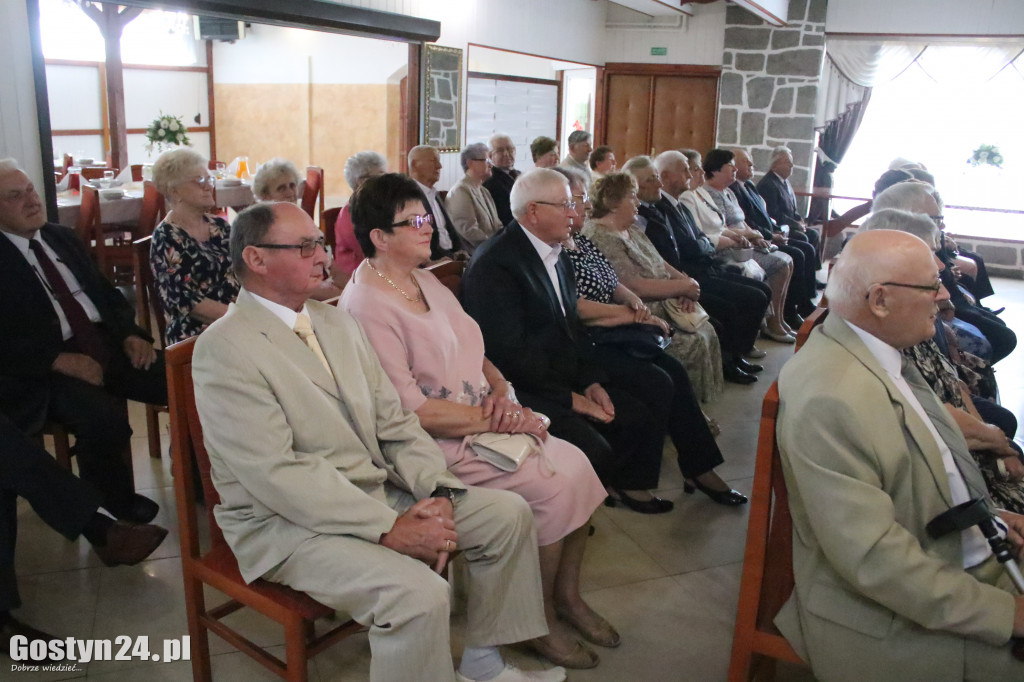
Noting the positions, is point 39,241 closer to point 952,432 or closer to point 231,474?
point 231,474

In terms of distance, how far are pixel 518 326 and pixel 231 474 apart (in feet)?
3.74

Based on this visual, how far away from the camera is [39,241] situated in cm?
276

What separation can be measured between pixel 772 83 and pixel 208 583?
8616 millimetres

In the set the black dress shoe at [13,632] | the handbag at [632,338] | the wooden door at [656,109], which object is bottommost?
the black dress shoe at [13,632]

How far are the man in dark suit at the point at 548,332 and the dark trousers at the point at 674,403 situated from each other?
0.37 ft

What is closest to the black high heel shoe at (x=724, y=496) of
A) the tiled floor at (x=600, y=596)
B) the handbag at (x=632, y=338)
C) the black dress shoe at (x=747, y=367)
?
the tiled floor at (x=600, y=596)

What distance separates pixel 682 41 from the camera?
30.6ft

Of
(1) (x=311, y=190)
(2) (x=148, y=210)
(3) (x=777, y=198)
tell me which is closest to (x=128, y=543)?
(2) (x=148, y=210)

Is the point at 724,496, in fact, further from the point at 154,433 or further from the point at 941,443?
the point at 154,433

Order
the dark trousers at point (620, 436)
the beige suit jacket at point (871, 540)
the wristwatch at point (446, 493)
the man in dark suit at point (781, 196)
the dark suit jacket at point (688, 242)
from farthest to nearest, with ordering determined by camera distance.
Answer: the man in dark suit at point (781, 196) < the dark suit jacket at point (688, 242) < the dark trousers at point (620, 436) < the wristwatch at point (446, 493) < the beige suit jacket at point (871, 540)

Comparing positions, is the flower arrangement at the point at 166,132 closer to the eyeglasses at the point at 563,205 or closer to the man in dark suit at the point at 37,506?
the eyeglasses at the point at 563,205

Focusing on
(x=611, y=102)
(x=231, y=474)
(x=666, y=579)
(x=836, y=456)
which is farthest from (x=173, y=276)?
(x=611, y=102)

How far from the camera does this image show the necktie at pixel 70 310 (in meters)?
2.75

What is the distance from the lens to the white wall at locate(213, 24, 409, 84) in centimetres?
985
